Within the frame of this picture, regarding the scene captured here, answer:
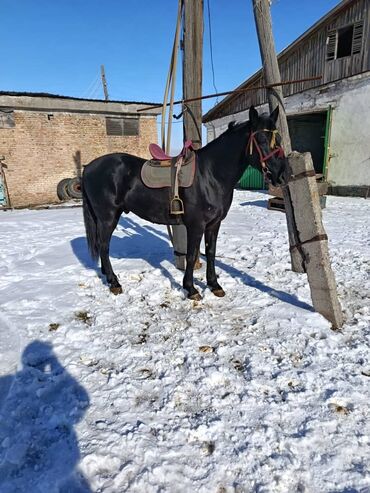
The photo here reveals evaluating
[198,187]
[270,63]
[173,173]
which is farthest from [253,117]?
[270,63]

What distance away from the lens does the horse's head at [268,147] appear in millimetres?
3047

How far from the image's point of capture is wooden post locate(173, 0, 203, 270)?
12.8 ft

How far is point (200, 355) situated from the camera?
2.64 m

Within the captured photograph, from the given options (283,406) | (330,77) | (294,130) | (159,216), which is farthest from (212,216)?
(294,130)

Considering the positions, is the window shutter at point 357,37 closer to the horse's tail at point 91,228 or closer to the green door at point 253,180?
the green door at point 253,180

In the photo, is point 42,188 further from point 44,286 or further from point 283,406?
point 283,406

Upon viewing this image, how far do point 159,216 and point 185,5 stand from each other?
2745 millimetres

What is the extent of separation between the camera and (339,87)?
11219 millimetres

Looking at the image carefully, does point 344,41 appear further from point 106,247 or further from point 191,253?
point 106,247

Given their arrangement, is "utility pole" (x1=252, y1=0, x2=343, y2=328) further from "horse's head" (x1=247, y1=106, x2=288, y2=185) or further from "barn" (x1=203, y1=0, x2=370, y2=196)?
"barn" (x1=203, y1=0, x2=370, y2=196)

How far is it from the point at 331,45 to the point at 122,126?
30.7 feet

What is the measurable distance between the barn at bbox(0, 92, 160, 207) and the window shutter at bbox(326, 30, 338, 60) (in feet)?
25.1

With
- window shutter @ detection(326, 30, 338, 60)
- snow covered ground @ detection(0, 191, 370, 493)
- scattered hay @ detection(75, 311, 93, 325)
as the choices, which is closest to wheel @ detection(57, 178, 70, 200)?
snow covered ground @ detection(0, 191, 370, 493)

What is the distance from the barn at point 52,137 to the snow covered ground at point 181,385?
997 cm
